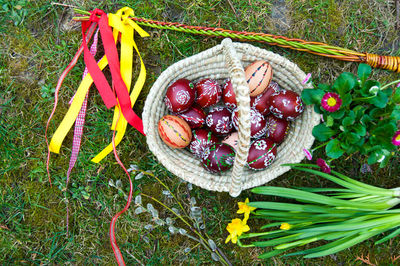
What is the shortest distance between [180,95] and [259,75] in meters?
0.41

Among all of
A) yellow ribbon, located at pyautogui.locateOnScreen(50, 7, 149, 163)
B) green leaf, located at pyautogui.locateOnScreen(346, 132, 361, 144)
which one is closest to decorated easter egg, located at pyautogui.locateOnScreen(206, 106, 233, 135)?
yellow ribbon, located at pyautogui.locateOnScreen(50, 7, 149, 163)

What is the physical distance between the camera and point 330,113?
1.42 m

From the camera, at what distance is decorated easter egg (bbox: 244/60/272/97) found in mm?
→ 1574

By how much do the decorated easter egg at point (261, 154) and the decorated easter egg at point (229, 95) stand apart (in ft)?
0.78

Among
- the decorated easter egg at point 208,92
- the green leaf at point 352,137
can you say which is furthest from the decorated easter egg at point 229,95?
the green leaf at point 352,137

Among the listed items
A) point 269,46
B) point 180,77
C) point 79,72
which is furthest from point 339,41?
point 79,72

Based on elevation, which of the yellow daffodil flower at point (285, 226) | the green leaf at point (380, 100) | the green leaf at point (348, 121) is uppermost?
the green leaf at point (380, 100)

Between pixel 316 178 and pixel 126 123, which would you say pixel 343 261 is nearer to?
pixel 316 178

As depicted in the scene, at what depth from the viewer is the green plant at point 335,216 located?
1521 mm

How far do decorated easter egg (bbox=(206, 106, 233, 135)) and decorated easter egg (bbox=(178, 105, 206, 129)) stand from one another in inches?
1.5

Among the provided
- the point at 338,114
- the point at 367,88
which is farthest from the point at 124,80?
the point at 367,88

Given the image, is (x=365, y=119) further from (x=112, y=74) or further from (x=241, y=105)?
(x=112, y=74)

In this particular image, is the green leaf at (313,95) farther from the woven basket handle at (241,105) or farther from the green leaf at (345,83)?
the woven basket handle at (241,105)

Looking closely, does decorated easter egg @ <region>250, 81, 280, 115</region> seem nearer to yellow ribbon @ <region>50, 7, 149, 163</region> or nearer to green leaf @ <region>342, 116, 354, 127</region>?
green leaf @ <region>342, 116, 354, 127</region>
